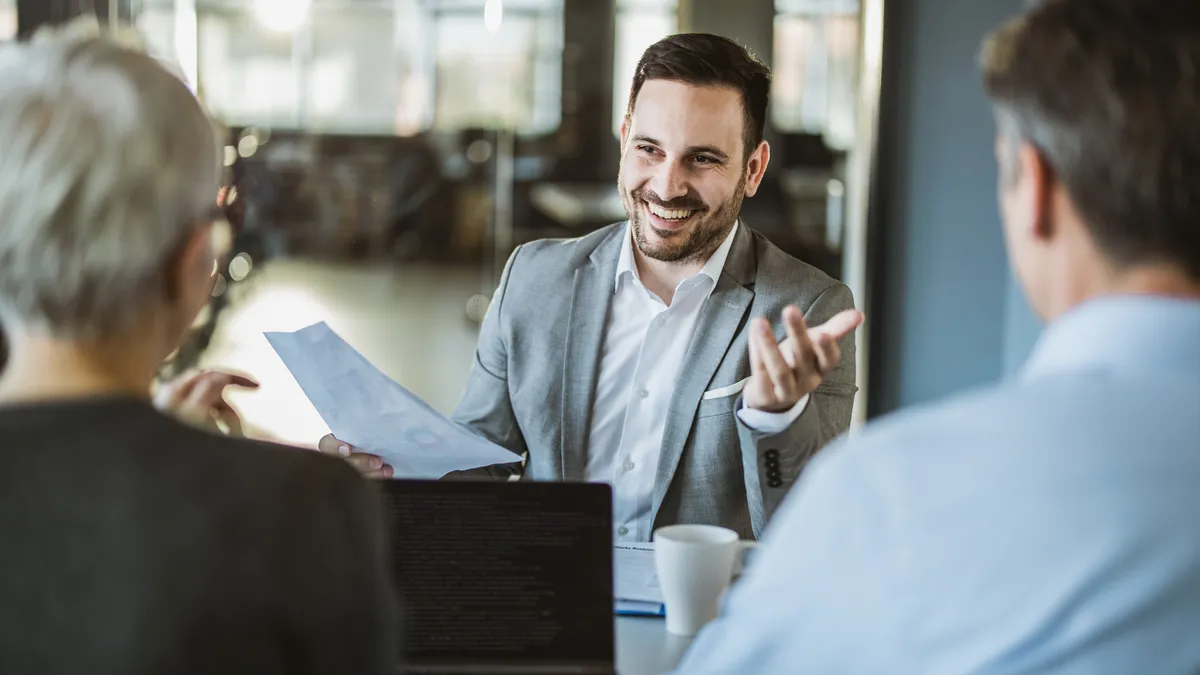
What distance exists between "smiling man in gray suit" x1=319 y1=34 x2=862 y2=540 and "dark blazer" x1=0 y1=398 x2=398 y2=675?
42.1 inches

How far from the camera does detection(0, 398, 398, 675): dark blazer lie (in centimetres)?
77

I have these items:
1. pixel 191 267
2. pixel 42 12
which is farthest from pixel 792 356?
pixel 42 12

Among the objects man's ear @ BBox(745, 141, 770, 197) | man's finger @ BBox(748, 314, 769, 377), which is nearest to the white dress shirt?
man's ear @ BBox(745, 141, 770, 197)

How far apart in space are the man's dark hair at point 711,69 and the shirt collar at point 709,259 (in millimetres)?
153

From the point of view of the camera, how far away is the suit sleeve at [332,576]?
81 cm

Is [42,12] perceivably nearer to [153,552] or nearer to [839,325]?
[839,325]

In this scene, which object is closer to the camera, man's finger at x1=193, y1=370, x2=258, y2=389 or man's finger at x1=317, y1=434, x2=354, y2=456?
man's finger at x1=193, y1=370, x2=258, y2=389

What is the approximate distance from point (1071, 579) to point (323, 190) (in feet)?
17.3

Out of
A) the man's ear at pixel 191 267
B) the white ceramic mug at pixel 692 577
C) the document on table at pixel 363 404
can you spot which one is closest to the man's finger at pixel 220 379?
the document on table at pixel 363 404

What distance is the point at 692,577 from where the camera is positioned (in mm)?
1269

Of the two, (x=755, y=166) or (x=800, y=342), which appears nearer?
(x=800, y=342)

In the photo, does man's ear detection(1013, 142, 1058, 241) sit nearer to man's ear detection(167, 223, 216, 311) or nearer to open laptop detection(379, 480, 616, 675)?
open laptop detection(379, 480, 616, 675)

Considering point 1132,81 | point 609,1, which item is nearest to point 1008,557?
point 1132,81

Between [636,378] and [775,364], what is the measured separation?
0.55 meters
